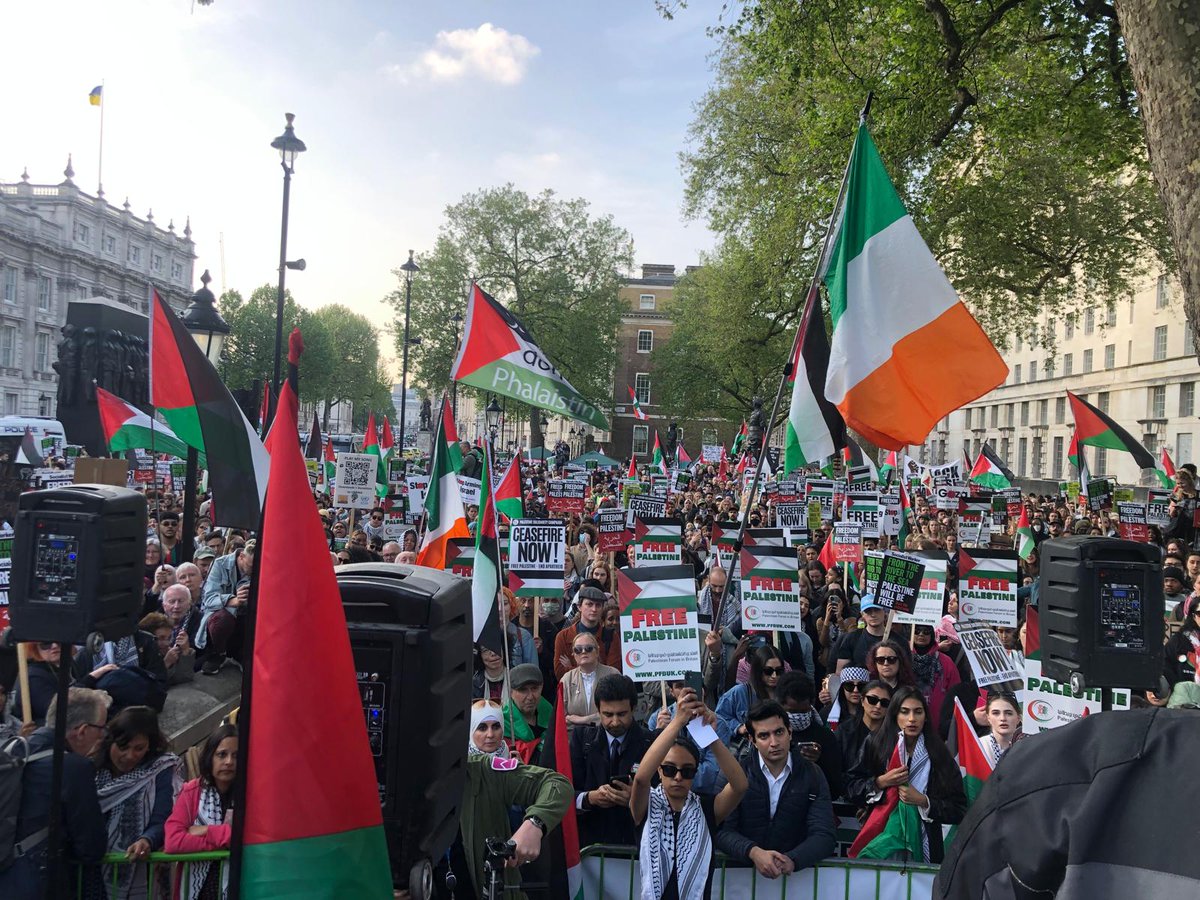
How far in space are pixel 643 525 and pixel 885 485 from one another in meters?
13.9

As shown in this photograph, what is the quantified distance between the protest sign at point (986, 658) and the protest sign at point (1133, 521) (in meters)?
10.7

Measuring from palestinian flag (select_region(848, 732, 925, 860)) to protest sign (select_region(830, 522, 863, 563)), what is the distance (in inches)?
257

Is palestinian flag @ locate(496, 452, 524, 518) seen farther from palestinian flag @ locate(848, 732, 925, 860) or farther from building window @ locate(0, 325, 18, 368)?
building window @ locate(0, 325, 18, 368)

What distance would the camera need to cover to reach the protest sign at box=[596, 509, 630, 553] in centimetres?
1220

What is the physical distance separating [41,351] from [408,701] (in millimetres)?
74621

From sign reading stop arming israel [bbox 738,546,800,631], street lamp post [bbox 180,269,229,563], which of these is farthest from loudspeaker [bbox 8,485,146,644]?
street lamp post [bbox 180,269,229,563]

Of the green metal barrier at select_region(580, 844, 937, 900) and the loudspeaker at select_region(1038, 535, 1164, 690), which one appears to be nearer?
the loudspeaker at select_region(1038, 535, 1164, 690)

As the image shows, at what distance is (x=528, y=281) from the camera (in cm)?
5162

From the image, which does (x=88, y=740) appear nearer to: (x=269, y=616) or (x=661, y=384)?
(x=269, y=616)

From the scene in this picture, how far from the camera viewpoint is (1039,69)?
17297mm

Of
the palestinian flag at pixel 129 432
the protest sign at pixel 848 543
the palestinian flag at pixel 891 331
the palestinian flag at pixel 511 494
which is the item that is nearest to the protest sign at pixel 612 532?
the palestinian flag at pixel 511 494

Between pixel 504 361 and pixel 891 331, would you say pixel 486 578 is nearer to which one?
pixel 504 361

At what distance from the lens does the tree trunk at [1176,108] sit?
5.56m

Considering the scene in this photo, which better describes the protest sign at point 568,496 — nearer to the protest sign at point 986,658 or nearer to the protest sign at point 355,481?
the protest sign at point 355,481
